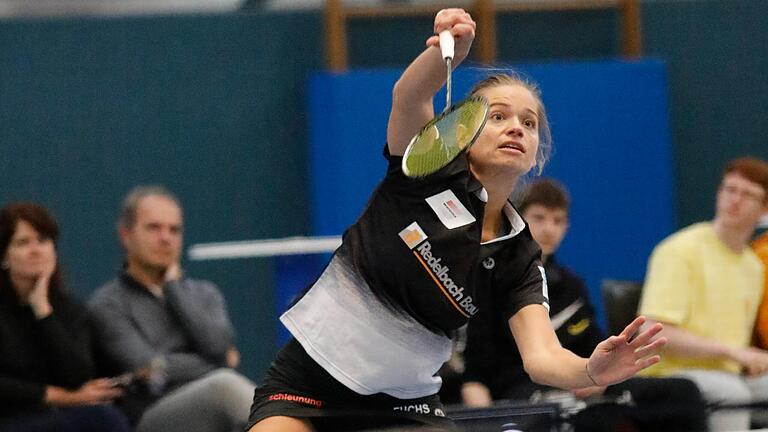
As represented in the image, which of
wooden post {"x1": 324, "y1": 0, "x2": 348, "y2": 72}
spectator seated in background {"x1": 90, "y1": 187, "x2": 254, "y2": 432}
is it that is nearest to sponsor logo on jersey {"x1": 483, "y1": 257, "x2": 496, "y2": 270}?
spectator seated in background {"x1": 90, "y1": 187, "x2": 254, "y2": 432}

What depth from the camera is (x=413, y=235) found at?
8.70ft

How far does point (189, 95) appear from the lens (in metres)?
7.26

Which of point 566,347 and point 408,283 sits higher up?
point 408,283

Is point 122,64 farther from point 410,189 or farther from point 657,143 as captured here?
point 410,189

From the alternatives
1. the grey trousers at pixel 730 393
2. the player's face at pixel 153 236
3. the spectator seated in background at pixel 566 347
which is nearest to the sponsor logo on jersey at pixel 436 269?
the spectator seated in background at pixel 566 347

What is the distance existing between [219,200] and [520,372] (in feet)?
11.0

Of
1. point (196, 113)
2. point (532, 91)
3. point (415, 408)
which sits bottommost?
point (415, 408)

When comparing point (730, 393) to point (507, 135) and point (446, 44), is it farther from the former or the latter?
point (446, 44)

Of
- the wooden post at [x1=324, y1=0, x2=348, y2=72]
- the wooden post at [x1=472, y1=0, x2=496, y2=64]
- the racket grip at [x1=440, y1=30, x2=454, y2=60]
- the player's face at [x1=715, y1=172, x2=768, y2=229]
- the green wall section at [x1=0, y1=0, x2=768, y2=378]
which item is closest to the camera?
the racket grip at [x1=440, y1=30, x2=454, y2=60]

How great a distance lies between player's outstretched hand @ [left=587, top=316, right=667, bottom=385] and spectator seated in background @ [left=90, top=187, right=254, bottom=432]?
192cm

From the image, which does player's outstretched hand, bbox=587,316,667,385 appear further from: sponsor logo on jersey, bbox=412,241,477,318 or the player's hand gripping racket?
the player's hand gripping racket

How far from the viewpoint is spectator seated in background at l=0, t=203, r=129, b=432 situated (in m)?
4.16

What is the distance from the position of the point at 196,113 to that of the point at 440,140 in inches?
189

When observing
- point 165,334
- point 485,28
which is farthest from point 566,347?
point 485,28
